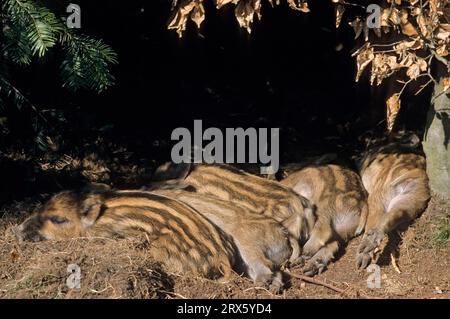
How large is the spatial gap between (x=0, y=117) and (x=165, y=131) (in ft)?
5.02

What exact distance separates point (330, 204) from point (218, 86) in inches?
81.9

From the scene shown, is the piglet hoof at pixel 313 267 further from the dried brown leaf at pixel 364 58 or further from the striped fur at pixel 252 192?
the dried brown leaf at pixel 364 58

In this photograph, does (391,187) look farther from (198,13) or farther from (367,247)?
(198,13)

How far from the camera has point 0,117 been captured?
750 cm

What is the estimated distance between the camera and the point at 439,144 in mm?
6793

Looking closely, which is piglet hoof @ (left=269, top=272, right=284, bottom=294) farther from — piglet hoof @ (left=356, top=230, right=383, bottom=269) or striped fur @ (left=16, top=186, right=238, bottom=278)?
piglet hoof @ (left=356, top=230, right=383, bottom=269)

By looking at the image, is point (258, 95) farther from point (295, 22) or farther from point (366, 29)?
point (366, 29)

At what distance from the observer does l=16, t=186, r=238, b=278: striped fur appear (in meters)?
5.78

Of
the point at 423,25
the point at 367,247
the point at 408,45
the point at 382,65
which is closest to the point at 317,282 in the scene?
the point at 367,247

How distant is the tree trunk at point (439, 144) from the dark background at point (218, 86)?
1.45 m

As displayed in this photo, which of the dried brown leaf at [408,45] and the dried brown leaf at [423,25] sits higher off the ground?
the dried brown leaf at [423,25]

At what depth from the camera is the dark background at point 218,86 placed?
7.70 m

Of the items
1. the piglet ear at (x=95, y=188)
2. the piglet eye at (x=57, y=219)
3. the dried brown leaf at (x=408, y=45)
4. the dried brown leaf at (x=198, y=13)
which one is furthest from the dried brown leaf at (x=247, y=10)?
the piglet eye at (x=57, y=219)

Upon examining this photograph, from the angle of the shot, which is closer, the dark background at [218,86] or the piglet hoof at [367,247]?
the piglet hoof at [367,247]
